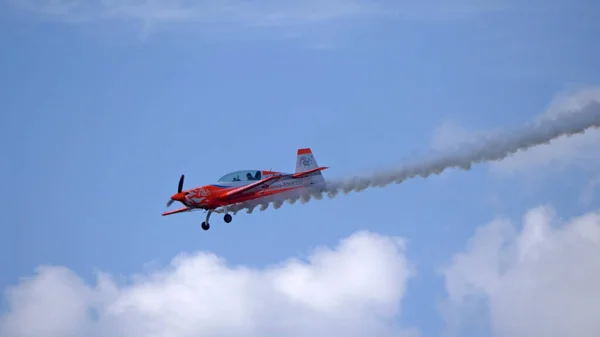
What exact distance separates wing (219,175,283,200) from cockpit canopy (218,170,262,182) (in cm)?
38

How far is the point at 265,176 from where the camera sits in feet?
297

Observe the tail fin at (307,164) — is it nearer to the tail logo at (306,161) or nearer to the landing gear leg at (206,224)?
the tail logo at (306,161)

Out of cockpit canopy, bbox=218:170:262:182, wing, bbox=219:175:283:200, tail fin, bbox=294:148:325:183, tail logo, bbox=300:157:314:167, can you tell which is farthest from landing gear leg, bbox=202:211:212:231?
tail logo, bbox=300:157:314:167

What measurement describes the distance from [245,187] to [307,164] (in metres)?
4.68

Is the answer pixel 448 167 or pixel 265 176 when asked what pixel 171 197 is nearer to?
pixel 265 176

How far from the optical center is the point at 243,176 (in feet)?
295

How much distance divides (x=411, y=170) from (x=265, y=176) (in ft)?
30.6


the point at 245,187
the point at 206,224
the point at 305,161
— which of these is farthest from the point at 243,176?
the point at 305,161

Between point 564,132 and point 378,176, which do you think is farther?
A: point 378,176

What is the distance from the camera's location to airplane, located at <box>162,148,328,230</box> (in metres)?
89.0

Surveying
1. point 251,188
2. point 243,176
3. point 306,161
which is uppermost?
point 306,161

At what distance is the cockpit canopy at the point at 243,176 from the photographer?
3533 inches

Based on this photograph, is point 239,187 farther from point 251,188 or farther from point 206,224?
point 206,224

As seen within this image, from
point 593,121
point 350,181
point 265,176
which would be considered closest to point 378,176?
point 350,181
